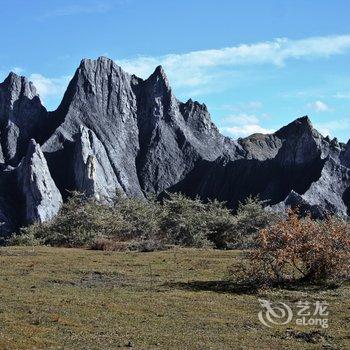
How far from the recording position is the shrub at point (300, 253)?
2741 cm

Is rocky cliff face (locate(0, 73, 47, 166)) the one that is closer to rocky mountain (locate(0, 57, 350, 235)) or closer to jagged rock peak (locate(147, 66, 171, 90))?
rocky mountain (locate(0, 57, 350, 235))

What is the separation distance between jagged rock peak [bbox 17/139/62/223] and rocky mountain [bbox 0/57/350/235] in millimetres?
258

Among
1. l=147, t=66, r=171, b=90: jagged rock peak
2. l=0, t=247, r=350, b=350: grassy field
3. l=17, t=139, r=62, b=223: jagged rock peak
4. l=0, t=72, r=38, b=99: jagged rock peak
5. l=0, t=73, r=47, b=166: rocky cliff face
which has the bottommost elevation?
l=0, t=247, r=350, b=350: grassy field

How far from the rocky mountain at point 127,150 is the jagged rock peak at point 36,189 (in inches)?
10.2

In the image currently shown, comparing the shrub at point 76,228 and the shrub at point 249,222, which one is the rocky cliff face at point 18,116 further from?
the shrub at point 249,222

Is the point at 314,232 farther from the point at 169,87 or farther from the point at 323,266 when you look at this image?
the point at 169,87

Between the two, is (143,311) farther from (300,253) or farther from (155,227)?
(155,227)

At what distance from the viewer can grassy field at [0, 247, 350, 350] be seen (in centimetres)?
1711

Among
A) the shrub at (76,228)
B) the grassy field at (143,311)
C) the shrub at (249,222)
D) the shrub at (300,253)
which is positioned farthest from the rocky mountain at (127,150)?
the shrub at (300,253)

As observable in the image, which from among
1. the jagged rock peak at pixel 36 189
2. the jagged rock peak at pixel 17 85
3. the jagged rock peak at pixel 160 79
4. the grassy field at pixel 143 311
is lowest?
the grassy field at pixel 143 311

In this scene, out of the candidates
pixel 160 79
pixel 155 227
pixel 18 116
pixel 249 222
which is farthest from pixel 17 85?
pixel 249 222

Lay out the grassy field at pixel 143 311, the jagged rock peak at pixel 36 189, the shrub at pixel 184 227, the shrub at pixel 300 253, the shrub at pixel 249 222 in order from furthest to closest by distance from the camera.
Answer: the jagged rock peak at pixel 36 189
the shrub at pixel 249 222
the shrub at pixel 184 227
the shrub at pixel 300 253
the grassy field at pixel 143 311

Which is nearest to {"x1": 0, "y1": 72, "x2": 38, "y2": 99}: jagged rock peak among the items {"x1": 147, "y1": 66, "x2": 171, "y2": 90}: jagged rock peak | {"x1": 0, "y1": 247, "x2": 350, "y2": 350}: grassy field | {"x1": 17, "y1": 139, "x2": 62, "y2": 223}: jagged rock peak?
{"x1": 147, "y1": 66, "x2": 171, "y2": 90}: jagged rock peak

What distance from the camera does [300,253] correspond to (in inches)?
1099
